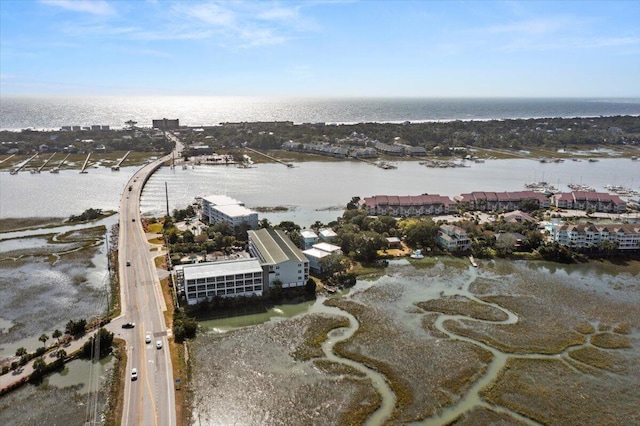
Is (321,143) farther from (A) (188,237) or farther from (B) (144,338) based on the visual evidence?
(B) (144,338)

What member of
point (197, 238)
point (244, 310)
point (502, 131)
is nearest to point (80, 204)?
point (197, 238)

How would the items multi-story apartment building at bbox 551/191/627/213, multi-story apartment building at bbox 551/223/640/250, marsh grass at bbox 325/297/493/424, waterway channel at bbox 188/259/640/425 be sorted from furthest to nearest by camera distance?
1. multi-story apartment building at bbox 551/191/627/213
2. multi-story apartment building at bbox 551/223/640/250
3. marsh grass at bbox 325/297/493/424
4. waterway channel at bbox 188/259/640/425

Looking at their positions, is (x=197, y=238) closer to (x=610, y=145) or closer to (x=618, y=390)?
(x=618, y=390)

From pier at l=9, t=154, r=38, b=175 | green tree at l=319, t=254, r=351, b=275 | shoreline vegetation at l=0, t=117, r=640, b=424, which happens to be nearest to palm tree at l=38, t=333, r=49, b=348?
shoreline vegetation at l=0, t=117, r=640, b=424

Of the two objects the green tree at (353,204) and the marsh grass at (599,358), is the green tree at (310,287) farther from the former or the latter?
the green tree at (353,204)

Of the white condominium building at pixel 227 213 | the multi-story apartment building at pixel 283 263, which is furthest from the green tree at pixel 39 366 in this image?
the white condominium building at pixel 227 213

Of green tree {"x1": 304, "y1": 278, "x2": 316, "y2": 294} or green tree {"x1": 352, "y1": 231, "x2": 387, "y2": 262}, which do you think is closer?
green tree {"x1": 304, "y1": 278, "x2": 316, "y2": 294}

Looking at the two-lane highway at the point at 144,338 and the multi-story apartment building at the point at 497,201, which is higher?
the multi-story apartment building at the point at 497,201

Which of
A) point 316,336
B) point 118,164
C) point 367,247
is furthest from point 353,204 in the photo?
point 118,164

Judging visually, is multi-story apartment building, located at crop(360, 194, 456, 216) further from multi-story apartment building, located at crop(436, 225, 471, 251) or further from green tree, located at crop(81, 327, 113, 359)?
green tree, located at crop(81, 327, 113, 359)
